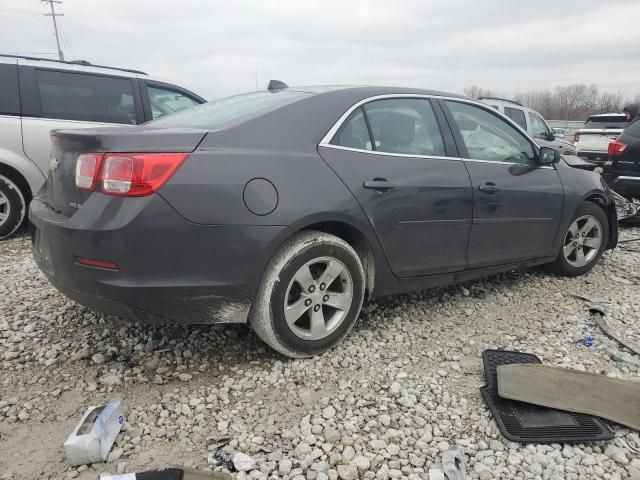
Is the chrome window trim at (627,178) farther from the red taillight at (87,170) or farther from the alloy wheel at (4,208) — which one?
the alloy wheel at (4,208)

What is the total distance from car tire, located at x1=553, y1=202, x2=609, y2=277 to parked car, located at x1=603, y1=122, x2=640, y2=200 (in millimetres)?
2656

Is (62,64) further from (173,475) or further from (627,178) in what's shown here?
(627,178)

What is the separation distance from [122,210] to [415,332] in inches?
78.7

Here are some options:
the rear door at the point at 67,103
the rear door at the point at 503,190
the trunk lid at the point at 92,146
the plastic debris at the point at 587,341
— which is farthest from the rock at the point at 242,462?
the rear door at the point at 67,103

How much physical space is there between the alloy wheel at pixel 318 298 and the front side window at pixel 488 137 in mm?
1395

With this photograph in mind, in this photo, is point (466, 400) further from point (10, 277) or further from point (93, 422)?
point (10, 277)

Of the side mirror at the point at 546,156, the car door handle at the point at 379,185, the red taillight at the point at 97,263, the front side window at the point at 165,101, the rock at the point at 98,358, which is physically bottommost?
the rock at the point at 98,358

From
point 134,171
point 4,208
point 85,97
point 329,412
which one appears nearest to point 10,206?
point 4,208

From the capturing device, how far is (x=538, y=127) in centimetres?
1067

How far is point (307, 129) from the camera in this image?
110 inches

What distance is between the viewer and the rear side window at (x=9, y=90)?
5180mm

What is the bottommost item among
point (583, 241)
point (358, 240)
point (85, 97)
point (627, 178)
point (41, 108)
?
point (583, 241)

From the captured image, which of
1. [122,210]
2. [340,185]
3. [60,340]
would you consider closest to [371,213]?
[340,185]

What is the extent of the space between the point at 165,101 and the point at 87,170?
160 inches
